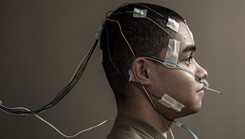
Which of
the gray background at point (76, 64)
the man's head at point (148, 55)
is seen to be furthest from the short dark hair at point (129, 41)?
the gray background at point (76, 64)

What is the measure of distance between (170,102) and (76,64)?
982 millimetres

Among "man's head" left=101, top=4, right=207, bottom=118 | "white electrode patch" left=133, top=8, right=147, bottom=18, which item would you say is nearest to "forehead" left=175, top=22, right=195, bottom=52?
"man's head" left=101, top=4, right=207, bottom=118

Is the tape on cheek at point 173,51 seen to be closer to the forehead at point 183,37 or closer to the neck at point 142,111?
the forehead at point 183,37

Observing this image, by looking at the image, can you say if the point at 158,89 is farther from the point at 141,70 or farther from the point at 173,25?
the point at 173,25

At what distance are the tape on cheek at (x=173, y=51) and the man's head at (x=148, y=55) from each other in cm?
1

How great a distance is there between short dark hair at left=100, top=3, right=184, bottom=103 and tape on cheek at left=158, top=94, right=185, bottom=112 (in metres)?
0.13

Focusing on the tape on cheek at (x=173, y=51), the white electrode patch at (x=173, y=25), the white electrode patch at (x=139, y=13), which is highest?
the white electrode patch at (x=139, y=13)

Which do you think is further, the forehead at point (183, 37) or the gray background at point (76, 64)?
the gray background at point (76, 64)

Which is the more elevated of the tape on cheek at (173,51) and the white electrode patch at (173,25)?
the white electrode patch at (173,25)

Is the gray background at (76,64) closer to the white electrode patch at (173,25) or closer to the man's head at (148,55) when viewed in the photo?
the man's head at (148,55)

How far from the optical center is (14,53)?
81.4 inches

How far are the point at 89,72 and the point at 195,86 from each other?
978 mm

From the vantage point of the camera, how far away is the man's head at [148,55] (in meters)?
1.23

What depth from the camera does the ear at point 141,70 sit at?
123 centimetres
